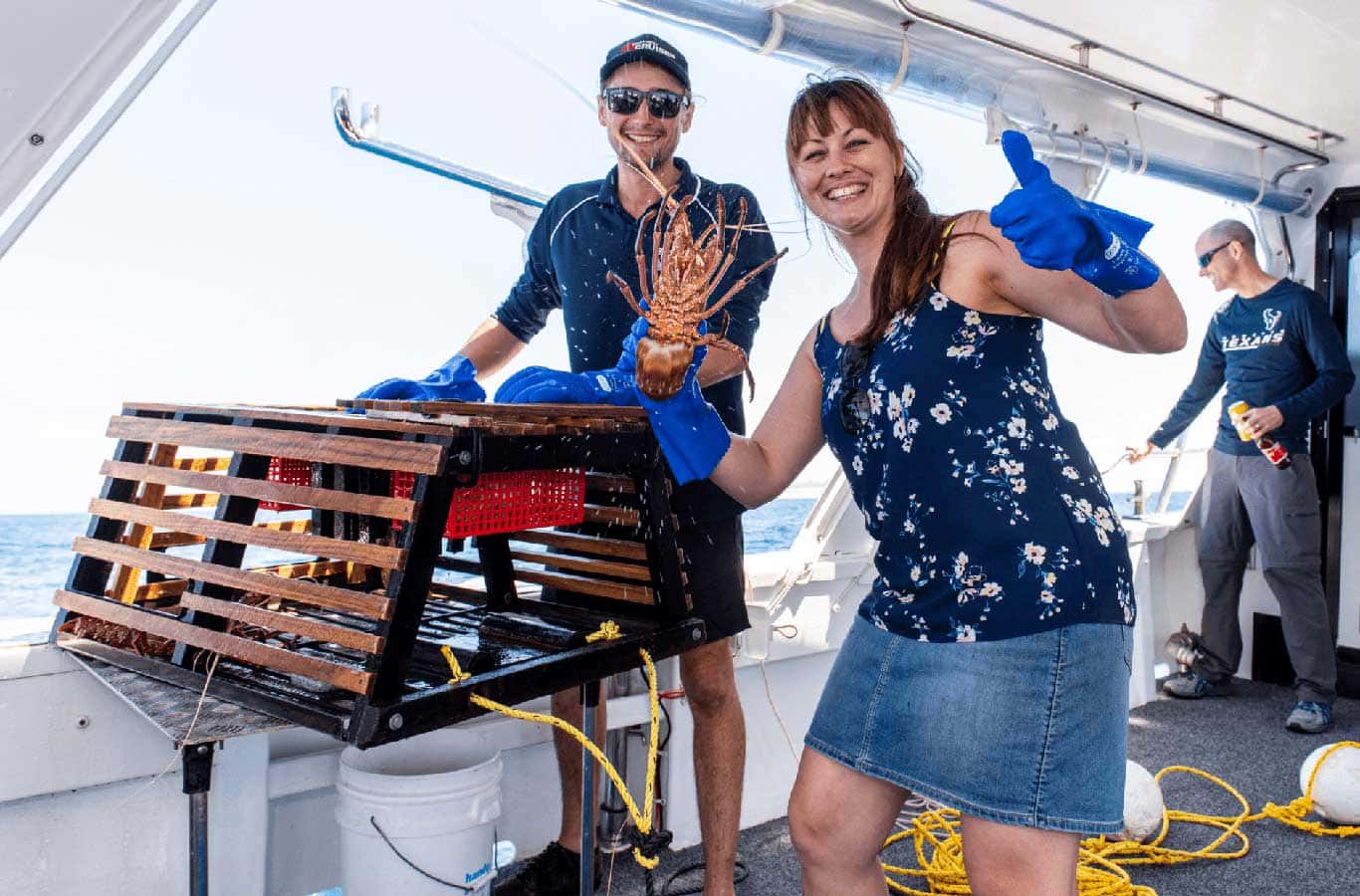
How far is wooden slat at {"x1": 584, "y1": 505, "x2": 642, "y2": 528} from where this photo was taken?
1559mm

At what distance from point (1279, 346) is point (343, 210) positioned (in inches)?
1130

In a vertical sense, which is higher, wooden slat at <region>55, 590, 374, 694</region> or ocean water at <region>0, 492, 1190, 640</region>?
wooden slat at <region>55, 590, 374, 694</region>

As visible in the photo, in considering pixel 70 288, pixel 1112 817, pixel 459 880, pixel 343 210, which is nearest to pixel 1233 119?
pixel 1112 817

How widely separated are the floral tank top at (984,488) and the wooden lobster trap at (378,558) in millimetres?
382

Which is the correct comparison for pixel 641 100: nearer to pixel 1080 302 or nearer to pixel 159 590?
pixel 1080 302

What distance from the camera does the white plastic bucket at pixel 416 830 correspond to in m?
1.75

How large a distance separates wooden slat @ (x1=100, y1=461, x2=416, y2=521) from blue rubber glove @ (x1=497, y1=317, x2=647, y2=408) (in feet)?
1.33

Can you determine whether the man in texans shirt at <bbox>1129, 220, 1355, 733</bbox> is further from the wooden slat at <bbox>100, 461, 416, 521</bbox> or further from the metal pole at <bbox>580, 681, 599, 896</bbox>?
the wooden slat at <bbox>100, 461, 416, 521</bbox>

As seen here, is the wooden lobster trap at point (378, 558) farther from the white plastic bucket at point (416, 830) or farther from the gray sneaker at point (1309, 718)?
the gray sneaker at point (1309, 718)

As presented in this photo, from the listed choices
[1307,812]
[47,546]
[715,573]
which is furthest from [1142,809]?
[47,546]

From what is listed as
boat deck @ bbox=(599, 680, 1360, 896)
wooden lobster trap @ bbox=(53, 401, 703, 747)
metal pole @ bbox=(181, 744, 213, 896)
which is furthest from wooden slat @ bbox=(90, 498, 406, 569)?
boat deck @ bbox=(599, 680, 1360, 896)

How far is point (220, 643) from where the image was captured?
1255 millimetres

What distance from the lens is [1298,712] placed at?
12.9 ft

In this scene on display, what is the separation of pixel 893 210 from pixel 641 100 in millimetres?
709
